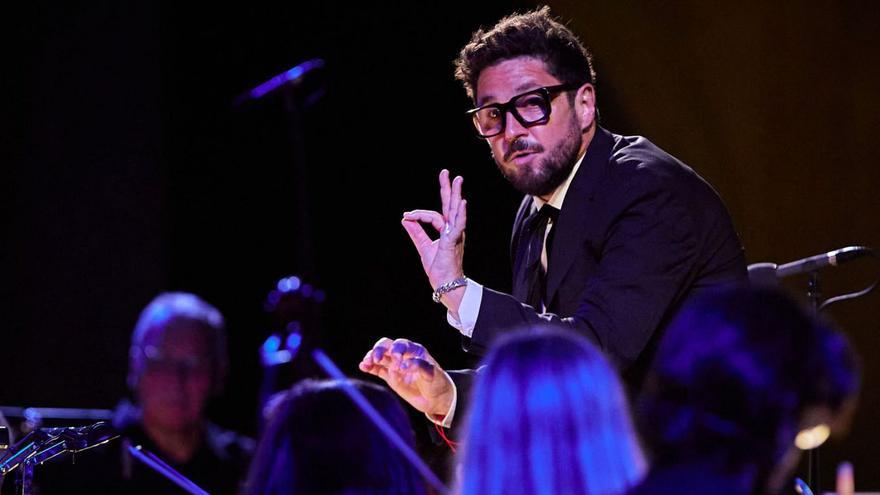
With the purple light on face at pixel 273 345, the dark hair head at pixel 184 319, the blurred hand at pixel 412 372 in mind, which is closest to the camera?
the blurred hand at pixel 412 372

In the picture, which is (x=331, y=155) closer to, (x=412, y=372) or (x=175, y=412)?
(x=175, y=412)

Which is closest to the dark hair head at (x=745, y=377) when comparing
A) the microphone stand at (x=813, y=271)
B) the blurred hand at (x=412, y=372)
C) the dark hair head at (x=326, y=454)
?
the dark hair head at (x=326, y=454)

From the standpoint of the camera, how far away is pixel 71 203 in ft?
21.0

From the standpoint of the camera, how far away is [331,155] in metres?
5.80

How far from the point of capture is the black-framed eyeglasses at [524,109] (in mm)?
3158

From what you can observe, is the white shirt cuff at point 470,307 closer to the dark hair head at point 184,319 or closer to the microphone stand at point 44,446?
the microphone stand at point 44,446

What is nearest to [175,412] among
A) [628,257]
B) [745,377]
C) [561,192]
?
[561,192]

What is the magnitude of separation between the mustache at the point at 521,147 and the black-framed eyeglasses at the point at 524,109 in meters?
0.05

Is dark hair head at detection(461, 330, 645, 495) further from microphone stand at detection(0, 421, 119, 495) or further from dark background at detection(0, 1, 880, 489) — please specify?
dark background at detection(0, 1, 880, 489)

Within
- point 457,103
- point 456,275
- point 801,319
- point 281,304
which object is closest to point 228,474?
point 281,304

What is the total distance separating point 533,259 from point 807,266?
0.87m

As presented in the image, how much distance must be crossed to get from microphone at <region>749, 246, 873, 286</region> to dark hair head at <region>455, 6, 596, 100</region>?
2.65 ft

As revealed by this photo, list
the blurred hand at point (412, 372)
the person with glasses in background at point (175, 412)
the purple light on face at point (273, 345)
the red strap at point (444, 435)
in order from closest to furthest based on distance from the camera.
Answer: the blurred hand at point (412, 372) < the red strap at point (444, 435) < the person with glasses in background at point (175, 412) < the purple light on face at point (273, 345)

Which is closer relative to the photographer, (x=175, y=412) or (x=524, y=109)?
(x=524, y=109)
